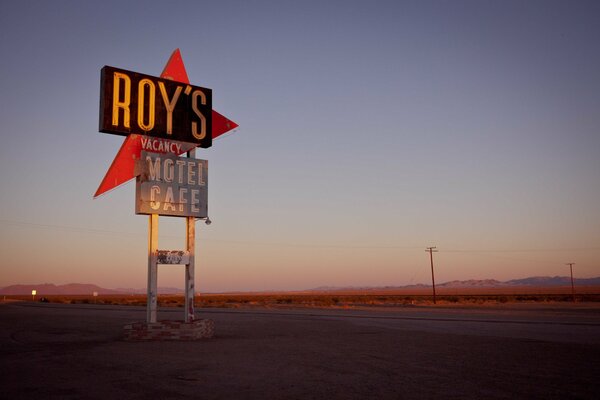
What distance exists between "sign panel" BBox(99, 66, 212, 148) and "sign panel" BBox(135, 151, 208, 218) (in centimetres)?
90

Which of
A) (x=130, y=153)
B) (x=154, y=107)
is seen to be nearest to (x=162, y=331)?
(x=130, y=153)

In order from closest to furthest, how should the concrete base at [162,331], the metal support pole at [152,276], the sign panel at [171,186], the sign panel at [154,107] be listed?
the concrete base at [162,331] → the metal support pole at [152,276] → the sign panel at [154,107] → the sign panel at [171,186]

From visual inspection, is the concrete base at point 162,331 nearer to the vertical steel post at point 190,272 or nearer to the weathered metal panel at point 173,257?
the vertical steel post at point 190,272

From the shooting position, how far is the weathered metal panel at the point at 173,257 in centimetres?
1566

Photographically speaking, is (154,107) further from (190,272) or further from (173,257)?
(190,272)

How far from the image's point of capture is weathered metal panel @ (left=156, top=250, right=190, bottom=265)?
15656 millimetres

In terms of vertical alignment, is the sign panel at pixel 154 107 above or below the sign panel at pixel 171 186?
above

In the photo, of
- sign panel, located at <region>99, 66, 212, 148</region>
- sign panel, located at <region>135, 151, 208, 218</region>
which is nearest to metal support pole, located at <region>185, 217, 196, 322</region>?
sign panel, located at <region>135, 151, 208, 218</region>

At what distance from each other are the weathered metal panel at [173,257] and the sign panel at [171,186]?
3.89 ft

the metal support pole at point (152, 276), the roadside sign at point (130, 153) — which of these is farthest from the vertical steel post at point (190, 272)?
the roadside sign at point (130, 153)

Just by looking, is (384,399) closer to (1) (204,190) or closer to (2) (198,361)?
(2) (198,361)

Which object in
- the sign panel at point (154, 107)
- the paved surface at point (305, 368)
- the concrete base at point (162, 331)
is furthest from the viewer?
the sign panel at point (154, 107)

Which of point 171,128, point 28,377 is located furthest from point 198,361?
point 171,128

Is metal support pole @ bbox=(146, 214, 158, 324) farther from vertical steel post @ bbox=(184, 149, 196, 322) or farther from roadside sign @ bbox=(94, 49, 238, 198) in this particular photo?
roadside sign @ bbox=(94, 49, 238, 198)
